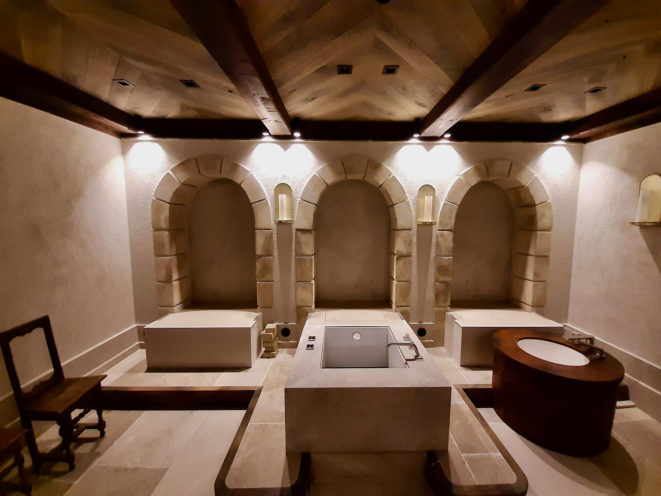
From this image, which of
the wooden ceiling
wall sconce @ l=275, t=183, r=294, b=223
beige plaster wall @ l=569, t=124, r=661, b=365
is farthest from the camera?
wall sconce @ l=275, t=183, r=294, b=223

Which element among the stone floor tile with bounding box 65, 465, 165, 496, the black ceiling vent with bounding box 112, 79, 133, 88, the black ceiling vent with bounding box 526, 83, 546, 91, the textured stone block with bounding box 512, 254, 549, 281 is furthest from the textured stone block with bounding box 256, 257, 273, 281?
the textured stone block with bounding box 512, 254, 549, 281

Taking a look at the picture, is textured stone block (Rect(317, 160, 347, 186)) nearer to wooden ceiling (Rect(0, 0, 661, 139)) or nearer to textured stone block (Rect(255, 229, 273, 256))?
wooden ceiling (Rect(0, 0, 661, 139))

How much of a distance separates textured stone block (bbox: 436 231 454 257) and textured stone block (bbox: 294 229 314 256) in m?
1.62

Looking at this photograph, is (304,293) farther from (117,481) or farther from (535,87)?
(535,87)

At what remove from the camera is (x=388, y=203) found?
3.71 meters

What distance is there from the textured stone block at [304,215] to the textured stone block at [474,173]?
191cm

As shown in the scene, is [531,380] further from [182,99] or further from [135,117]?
[135,117]

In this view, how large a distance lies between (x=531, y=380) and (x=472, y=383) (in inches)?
27.6

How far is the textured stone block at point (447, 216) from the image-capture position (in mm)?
3504

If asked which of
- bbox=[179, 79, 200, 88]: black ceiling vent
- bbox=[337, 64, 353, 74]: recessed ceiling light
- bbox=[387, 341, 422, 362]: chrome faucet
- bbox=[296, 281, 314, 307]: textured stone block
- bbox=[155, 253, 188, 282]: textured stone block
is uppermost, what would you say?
bbox=[337, 64, 353, 74]: recessed ceiling light

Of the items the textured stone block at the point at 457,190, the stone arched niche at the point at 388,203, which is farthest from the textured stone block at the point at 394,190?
the textured stone block at the point at 457,190

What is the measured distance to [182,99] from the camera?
2.81 metres

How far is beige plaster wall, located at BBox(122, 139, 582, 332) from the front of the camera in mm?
3424

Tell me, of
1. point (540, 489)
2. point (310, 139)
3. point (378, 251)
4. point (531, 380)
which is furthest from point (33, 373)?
point (531, 380)
